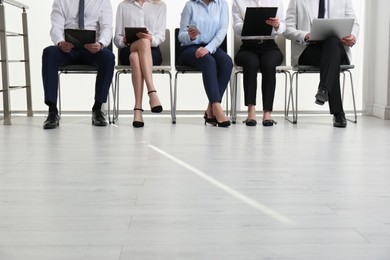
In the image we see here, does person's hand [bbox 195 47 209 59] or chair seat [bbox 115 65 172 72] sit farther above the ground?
person's hand [bbox 195 47 209 59]

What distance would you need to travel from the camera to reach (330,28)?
3797 mm

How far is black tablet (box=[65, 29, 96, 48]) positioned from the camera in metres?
3.81

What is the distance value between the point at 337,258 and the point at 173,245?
1.10ft

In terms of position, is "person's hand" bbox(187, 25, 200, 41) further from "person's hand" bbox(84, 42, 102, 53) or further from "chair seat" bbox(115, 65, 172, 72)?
"person's hand" bbox(84, 42, 102, 53)

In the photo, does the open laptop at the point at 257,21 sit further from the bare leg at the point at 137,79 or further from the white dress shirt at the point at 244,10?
the bare leg at the point at 137,79

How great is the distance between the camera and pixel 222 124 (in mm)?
3811

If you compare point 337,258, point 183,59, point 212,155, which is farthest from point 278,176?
point 183,59

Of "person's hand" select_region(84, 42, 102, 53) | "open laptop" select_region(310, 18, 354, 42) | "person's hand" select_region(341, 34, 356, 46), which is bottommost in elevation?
"person's hand" select_region(84, 42, 102, 53)

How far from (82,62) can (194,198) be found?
2464mm

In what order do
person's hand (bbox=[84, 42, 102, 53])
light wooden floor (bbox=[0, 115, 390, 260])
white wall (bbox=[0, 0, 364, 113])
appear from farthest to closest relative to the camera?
white wall (bbox=[0, 0, 364, 113]) → person's hand (bbox=[84, 42, 102, 53]) → light wooden floor (bbox=[0, 115, 390, 260])

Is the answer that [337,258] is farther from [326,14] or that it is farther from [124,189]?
[326,14]

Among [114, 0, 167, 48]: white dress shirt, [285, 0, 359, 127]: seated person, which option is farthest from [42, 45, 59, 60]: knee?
[285, 0, 359, 127]: seated person

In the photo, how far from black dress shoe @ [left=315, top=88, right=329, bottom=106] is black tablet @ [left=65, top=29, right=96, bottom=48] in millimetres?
1438

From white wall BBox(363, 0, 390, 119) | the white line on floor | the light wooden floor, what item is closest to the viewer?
the light wooden floor
